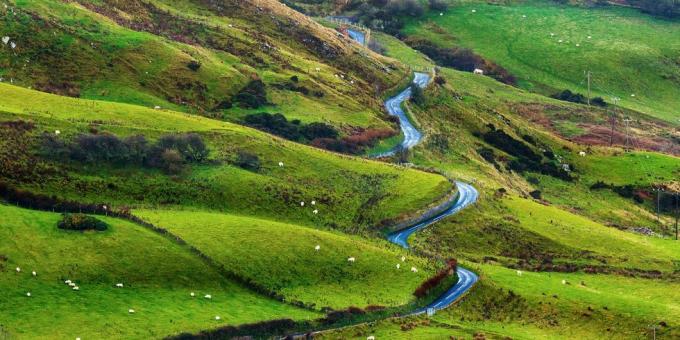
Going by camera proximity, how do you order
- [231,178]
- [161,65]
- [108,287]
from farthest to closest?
[161,65] < [231,178] < [108,287]

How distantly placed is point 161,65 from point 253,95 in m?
16.1

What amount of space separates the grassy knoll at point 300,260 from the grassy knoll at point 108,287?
326 cm

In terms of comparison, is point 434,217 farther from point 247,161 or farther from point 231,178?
point 231,178

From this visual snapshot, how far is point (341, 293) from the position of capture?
93375 millimetres

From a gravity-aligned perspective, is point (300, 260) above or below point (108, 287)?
below

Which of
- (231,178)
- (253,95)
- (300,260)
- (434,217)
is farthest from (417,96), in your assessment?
(300,260)

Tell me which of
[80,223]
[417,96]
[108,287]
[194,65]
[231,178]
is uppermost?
[80,223]

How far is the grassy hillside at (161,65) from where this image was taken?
151m

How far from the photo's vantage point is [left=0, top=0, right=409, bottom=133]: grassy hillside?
151 meters

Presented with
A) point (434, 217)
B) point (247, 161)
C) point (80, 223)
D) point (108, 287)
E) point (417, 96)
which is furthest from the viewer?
point (417, 96)

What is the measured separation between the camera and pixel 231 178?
11644cm

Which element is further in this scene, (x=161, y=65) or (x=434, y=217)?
(x=161, y=65)

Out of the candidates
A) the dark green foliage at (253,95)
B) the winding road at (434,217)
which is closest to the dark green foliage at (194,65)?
the dark green foliage at (253,95)

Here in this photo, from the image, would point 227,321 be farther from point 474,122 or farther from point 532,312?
point 474,122
